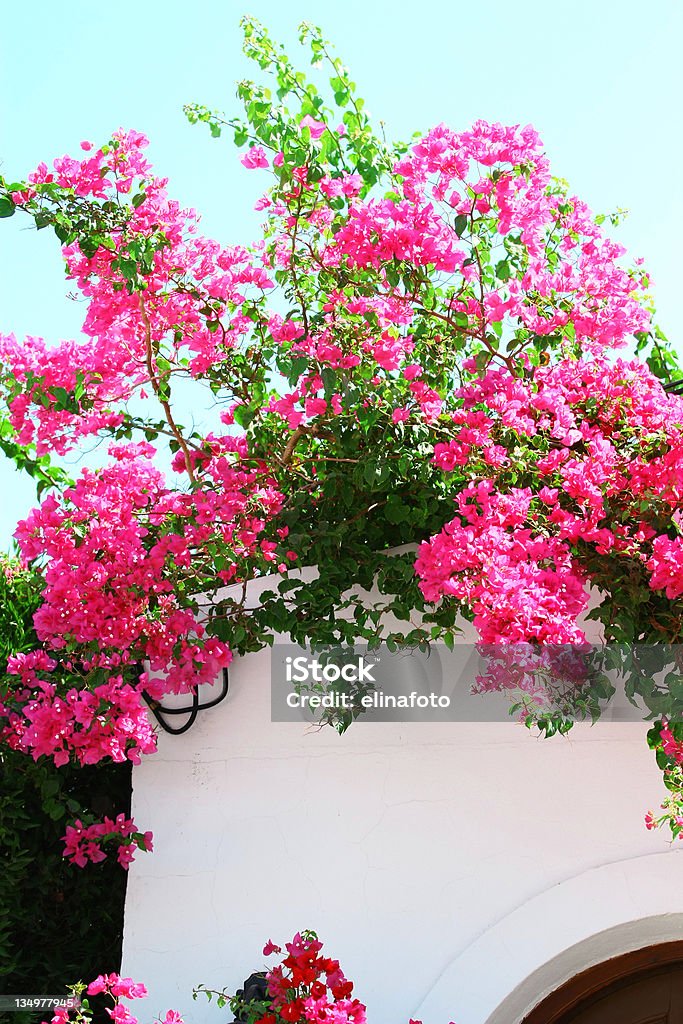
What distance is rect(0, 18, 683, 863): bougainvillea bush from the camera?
2.39 meters

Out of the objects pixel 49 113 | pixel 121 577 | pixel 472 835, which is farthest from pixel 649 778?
pixel 49 113

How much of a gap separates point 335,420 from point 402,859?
1.26 metres

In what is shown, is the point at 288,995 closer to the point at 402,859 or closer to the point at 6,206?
the point at 402,859

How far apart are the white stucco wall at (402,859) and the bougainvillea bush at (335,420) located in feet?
0.85

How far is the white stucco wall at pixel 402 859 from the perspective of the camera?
99.3 inches

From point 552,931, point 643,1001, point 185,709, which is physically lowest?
point 643,1001

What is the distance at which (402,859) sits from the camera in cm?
260

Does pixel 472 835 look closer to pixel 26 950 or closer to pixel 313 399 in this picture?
pixel 313 399

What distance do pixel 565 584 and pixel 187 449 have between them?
1.20 meters

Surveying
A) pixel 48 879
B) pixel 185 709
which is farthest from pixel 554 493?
pixel 48 879

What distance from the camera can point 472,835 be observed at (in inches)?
103

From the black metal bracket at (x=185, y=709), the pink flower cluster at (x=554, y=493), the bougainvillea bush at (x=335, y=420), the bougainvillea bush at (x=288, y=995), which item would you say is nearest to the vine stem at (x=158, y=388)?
the bougainvillea bush at (x=335, y=420)

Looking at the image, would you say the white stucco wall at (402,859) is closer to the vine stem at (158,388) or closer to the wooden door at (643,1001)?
the wooden door at (643,1001)

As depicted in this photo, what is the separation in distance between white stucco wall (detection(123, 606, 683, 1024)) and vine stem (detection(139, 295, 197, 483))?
73 centimetres
